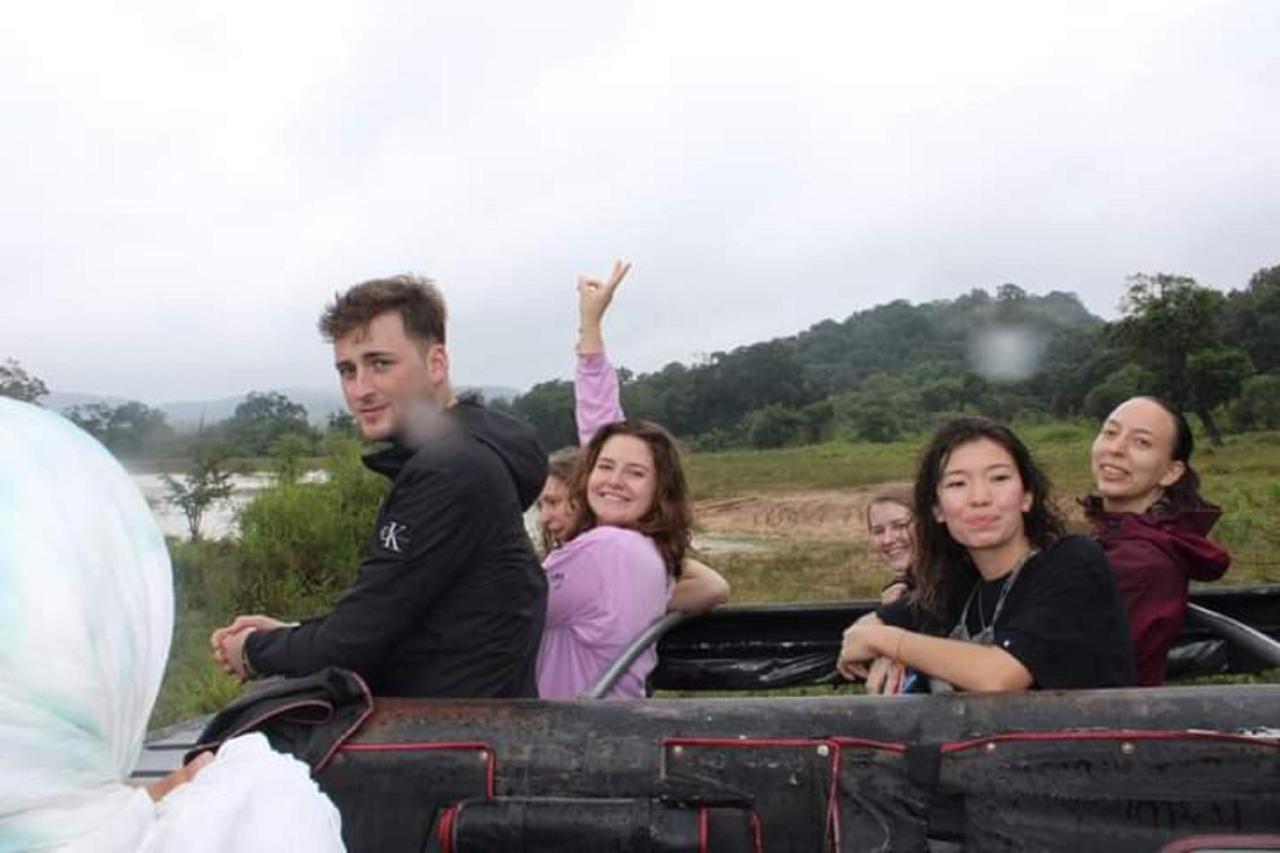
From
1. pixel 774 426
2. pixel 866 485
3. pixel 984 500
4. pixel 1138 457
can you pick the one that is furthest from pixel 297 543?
pixel 774 426

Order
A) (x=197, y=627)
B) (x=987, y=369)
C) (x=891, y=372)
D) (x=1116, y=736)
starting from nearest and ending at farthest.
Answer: (x=1116, y=736) → (x=197, y=627) → (x=987, y=369) → (x=891, y=372)

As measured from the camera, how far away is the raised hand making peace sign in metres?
3.74

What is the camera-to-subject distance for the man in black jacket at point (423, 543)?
226cm

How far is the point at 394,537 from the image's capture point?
2266 mm

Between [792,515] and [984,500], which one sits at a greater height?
[984,500]

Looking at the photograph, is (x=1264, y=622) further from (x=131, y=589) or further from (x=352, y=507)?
(x=352, y=507)

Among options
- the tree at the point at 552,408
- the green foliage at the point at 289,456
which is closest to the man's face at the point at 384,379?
the tree at the point at 552,408

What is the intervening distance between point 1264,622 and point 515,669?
2.57m

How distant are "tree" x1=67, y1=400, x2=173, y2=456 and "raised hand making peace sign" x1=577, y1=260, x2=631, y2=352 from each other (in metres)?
1.25

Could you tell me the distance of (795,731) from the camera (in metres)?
1.93

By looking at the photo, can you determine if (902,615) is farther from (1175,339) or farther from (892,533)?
(1175,339)

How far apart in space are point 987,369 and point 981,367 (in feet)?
4.32

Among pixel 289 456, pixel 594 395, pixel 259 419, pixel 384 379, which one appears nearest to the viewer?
pixel 384 379

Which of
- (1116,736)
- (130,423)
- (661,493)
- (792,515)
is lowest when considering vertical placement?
(792,515)
